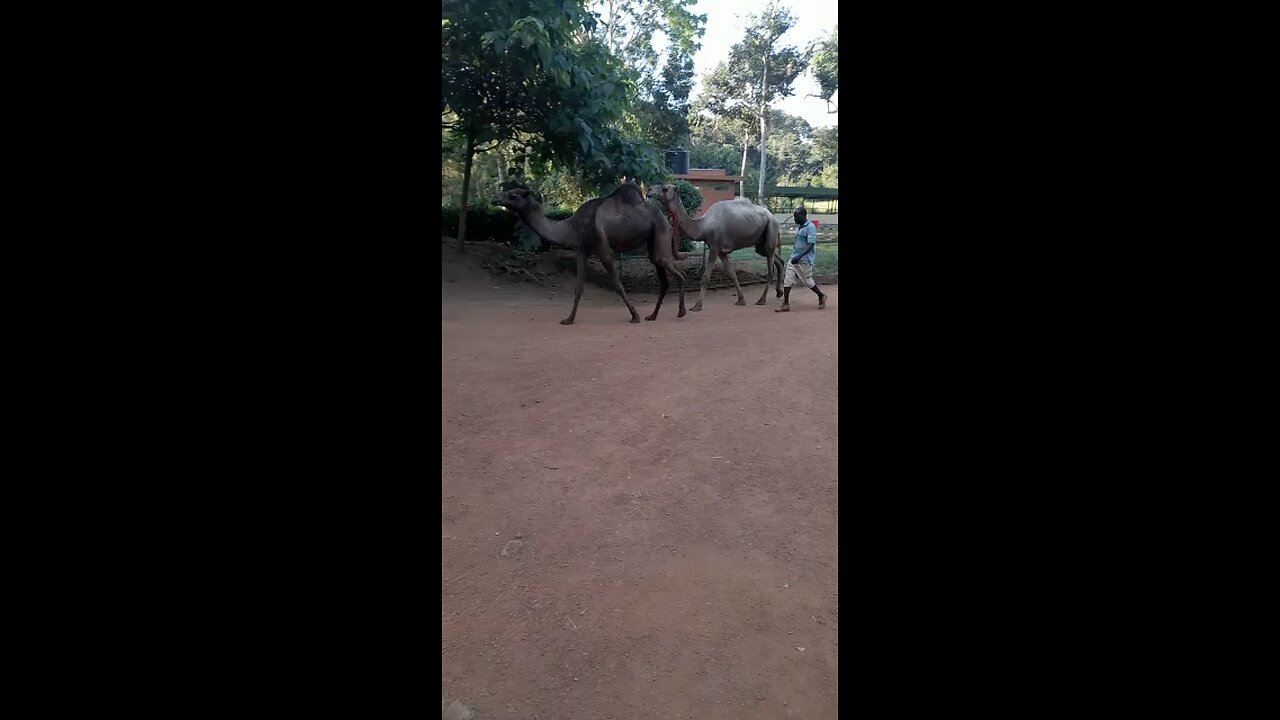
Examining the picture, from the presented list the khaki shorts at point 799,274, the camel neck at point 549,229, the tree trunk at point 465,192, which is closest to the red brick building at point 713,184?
the tree trunk at point 465,192

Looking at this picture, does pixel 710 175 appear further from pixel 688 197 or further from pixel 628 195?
pixel 628 195

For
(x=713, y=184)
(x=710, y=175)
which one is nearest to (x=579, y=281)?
(x=710, y=175)

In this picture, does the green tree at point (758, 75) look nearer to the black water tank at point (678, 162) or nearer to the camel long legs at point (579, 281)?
the black water tank at point (678, 162)

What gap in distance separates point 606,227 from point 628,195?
600 millimetres

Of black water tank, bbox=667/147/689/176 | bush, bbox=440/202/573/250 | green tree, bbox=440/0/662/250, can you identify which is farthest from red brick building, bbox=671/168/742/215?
green tree, bbox=440/0/662/250

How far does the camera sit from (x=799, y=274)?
10.9 metres

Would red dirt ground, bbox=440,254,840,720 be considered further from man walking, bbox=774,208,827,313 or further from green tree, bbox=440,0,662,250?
green tree, bbox=440,0,662,250

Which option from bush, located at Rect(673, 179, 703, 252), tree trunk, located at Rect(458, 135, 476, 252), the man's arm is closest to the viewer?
the man's arm

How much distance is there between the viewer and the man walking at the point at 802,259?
10422mm

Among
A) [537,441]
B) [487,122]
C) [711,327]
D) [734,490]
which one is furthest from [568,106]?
[734,490]

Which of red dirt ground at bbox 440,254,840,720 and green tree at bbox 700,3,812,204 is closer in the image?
red dirt ground at bbox 440,254,840,720

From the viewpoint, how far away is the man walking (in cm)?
1042

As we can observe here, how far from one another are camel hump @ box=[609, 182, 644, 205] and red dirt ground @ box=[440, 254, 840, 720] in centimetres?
359
